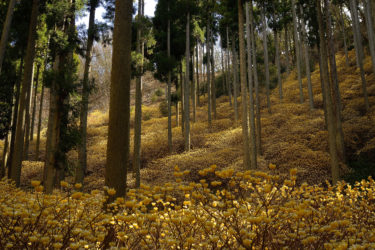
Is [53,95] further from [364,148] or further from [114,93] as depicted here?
[364,148]

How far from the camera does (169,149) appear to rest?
46.6ft

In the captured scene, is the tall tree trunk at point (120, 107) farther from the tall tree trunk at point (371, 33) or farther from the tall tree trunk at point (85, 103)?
the tall tree trunk at point (371, 33)

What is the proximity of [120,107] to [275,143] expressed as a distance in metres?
9.98

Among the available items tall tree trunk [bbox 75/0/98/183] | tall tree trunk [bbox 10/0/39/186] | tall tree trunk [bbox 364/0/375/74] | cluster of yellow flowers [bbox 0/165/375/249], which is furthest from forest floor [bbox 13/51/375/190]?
cluster of yellow flowers [bbox 0/165/375/249]

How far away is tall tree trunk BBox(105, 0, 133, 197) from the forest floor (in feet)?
23.5

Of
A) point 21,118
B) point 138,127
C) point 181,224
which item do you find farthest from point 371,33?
point 21,118

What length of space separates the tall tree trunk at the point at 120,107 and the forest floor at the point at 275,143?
23.5 feet

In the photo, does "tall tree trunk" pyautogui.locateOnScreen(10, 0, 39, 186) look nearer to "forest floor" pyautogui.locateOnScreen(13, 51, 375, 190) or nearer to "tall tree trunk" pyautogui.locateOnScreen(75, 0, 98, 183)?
"tall tree trunk" pyautogui.locateOnScreen(75, 0, 98, 183)

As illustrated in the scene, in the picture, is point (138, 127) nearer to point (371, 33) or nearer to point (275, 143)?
point (275, 143)

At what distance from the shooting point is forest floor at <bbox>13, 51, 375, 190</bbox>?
995cm

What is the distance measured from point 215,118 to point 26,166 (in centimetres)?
1205

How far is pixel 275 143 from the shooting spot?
39.2 ft

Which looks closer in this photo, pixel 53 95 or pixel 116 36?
pixel 116 36

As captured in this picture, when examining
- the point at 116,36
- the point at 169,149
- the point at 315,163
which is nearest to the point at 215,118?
the point at 169,149
